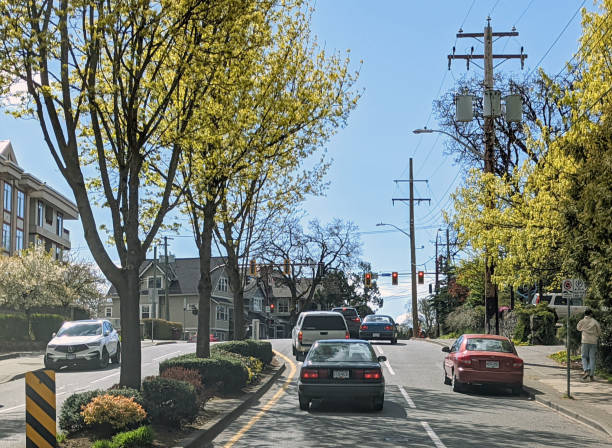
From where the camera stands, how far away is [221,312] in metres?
81.8

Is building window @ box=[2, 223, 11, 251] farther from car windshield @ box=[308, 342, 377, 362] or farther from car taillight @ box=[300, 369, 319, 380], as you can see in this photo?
car taillight @ box=[300, 369, 319, 380]

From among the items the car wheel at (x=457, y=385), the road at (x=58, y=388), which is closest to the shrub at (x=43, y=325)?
the road at (x=58, y=388)

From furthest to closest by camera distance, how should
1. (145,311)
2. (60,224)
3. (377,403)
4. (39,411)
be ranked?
1. (145,311)
2. (60,224)
3. (377,403)
4. (39,411)

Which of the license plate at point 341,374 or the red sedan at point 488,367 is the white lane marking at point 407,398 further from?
the license plate at point 341,374

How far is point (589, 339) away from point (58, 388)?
45.4 feet

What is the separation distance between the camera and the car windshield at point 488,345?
19419 millimetres

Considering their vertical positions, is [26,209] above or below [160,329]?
above

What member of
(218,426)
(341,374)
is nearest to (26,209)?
(341,374)

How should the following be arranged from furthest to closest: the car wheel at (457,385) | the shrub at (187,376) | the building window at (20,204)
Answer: the building window at (20,204) → the car wheel at (457,385) → the shrub at (187,376)

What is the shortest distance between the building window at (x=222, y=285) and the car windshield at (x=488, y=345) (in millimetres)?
63330

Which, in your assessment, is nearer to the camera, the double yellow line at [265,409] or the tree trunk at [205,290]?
the double yellow line at [265,409]

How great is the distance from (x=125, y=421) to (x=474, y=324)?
125ft

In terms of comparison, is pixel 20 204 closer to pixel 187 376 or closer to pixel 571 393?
pixel 187 376

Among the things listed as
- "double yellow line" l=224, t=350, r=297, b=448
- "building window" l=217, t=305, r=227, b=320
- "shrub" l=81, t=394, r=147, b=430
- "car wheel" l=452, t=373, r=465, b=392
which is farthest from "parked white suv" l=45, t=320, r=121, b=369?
"building window" l=217, t=305, r=227, b=320
